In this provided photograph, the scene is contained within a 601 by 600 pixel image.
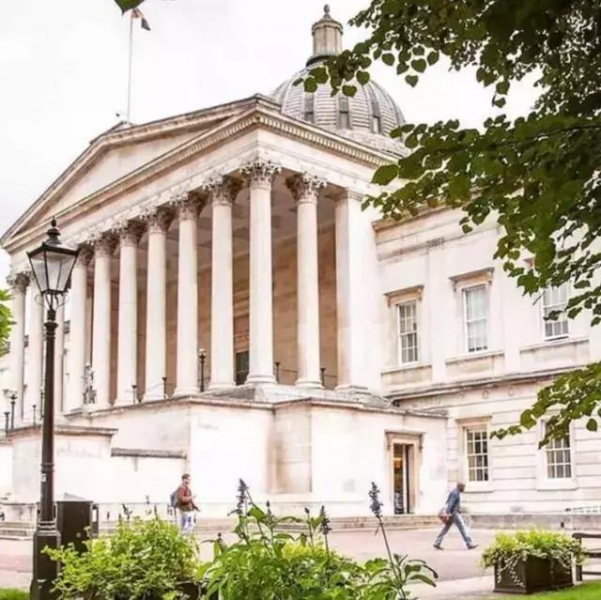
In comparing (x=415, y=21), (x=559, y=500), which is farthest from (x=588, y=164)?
(x=559, y=500)

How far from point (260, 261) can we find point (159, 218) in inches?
261

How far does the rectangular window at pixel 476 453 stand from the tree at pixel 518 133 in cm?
2887

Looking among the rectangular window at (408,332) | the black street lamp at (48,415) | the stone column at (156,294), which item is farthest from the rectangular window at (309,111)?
the black street lamp at (48,415)

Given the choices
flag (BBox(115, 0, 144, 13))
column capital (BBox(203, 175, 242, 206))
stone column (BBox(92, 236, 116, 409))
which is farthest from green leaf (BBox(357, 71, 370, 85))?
stone column (BBox(92, 236, 116, 409))

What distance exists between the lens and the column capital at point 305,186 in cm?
3772

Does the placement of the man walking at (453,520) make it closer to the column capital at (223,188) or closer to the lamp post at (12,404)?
the column capital at (223,188)

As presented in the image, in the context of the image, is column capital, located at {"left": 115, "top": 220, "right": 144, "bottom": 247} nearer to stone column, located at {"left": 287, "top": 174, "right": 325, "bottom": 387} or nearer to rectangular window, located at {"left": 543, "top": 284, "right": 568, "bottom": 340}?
stone column, located at {"left": 287, "top": 174, "right": 325, "bottom": 387}

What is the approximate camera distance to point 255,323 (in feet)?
118

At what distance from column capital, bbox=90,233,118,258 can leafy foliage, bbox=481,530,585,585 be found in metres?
32.4

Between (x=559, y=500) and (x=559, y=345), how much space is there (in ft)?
16.9

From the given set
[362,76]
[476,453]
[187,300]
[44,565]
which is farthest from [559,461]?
[362,76]

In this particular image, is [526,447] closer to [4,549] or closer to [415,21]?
[4,549]

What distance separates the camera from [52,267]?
1277 cm

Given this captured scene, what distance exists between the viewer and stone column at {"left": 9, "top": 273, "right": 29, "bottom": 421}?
48775 mm
